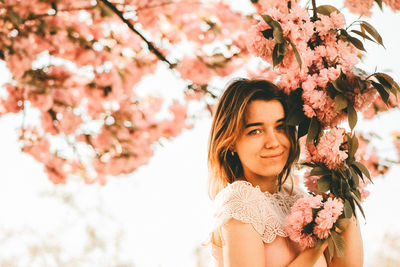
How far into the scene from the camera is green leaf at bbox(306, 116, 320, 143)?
1432 millimetres

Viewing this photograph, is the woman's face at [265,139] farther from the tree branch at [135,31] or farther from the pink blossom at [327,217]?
the tree branch at [135,31]

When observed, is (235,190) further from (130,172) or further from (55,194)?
(55,194)

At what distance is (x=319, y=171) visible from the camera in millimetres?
1426

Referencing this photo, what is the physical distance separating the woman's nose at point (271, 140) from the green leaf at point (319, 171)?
0.53ft

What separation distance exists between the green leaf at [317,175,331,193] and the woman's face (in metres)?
0.17

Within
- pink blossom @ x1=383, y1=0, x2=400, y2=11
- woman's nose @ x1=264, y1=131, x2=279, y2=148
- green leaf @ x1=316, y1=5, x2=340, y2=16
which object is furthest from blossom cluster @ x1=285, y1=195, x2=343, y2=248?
Answer: pink blossom @ x1=383, y1=0, x2=400, y2=11

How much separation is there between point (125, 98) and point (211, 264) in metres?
1.47

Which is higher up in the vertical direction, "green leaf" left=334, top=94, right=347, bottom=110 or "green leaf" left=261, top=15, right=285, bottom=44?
"green leaf" left=261, top=15, right=285, bottom=44

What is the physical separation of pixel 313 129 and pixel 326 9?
402 mm

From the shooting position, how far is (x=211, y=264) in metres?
1.64

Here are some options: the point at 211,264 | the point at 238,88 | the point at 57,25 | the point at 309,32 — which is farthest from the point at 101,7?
the point at 211,264

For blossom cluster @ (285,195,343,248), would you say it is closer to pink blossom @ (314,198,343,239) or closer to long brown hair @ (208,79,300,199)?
pink blossom @ (314,198,343,239)

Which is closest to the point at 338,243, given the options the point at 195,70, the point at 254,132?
the point at 254,132

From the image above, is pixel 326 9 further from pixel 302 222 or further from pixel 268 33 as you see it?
pixel 302 222
